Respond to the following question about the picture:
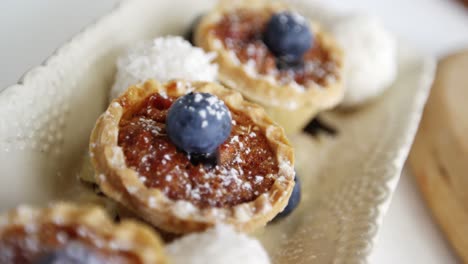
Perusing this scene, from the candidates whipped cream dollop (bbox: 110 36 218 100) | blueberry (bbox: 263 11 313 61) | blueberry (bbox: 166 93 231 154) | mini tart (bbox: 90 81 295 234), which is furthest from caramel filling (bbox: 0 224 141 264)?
blueberry (bbox: 263 11 313 61)

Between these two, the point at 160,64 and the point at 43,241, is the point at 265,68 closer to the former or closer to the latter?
the point at 160,64

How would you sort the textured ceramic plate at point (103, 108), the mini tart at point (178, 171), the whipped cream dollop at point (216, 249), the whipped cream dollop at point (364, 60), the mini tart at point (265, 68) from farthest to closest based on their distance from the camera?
the whipped cream dollop at point (364, 60)
the mini tart at point (265, 68)
the textured ceramic plate at point (103, 108)
the mini tart at point (178, 171)
the whipped cream dollop at point (216, 249)

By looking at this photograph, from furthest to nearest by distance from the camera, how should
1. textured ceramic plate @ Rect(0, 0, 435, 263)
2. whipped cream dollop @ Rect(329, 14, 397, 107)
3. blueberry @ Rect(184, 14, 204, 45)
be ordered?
whipped cream dollop @ Rect(329, 14, 397, 107) → blueberry @ Rect(184, 14, 204, 45) → textured ceramic plate @ Rect(0, 0, 435, 263)

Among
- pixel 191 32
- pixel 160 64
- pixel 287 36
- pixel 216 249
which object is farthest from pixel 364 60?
pixel 216 249

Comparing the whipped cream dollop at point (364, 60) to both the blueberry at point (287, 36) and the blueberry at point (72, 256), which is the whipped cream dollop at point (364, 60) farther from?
the blueberry at point (72, 256)

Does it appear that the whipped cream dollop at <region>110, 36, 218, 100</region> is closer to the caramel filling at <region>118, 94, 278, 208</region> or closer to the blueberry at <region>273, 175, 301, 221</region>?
the caramel filling at <region>118, 94, 278, 208</region>

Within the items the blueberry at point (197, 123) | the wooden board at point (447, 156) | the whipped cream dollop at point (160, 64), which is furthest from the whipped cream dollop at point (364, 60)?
the blueberry at point (197, 123)
